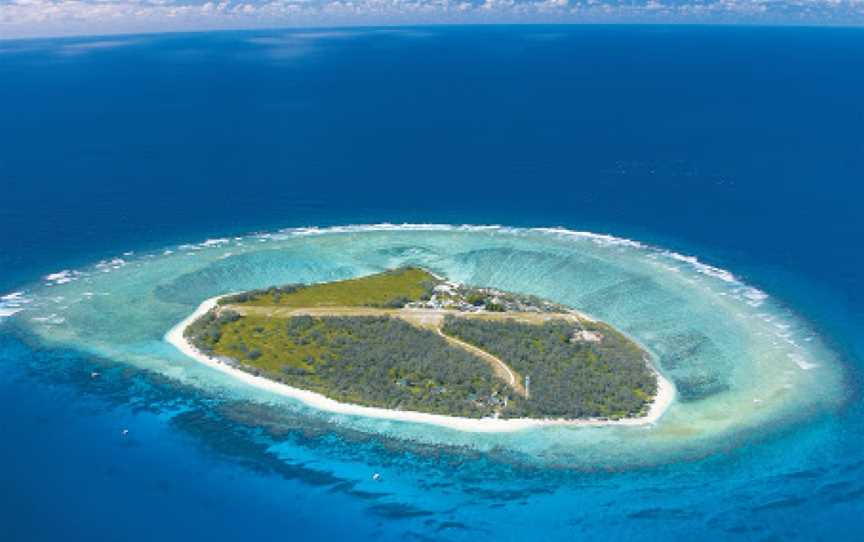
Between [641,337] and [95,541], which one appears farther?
[641,337]

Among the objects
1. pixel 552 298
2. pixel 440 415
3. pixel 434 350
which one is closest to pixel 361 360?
pixel 434 350

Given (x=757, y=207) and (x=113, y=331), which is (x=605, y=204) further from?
(x=113, y=331)

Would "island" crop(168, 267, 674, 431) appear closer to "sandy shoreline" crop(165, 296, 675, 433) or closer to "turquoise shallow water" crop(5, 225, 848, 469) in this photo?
"sandy shoreline" crop(165, 296, 675, 433)

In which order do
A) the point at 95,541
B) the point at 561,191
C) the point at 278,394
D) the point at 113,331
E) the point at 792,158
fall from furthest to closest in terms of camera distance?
the point at 792,158 < the point at 561,191 < the point at 113,331 < the point at 278,394 < the point at 95,541

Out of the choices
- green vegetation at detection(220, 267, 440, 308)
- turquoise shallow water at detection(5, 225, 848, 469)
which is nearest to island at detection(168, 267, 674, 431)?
green vegetation at detection(220, 267, 440, 308)

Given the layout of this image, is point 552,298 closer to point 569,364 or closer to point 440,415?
point 569,364

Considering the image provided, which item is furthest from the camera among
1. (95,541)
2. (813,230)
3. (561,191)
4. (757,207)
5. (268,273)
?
(561,191)

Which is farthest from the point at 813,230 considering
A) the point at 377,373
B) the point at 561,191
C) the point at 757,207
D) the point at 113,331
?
the point at 113,331
